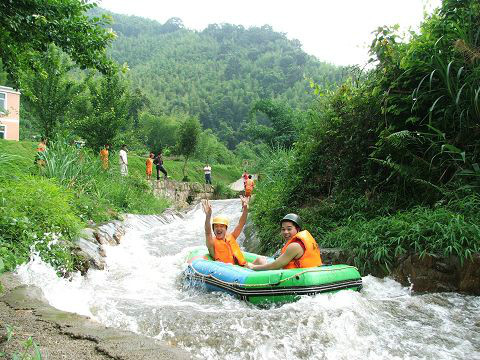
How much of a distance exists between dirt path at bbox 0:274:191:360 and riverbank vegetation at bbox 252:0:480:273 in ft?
12.2

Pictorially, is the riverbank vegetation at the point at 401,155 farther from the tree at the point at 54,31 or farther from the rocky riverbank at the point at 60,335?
the tree at the point at 54,31

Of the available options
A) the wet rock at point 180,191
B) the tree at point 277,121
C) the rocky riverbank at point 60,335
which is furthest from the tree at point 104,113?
the rocky riverbank at point 60,335

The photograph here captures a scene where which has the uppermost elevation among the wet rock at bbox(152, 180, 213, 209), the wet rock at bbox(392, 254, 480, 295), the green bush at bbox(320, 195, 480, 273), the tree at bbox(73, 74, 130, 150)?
the tree at bbox(73, 74, 130, 150)

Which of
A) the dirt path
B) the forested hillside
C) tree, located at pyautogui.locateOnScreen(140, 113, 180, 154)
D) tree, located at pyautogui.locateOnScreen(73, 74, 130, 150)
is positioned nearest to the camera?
the dirt path

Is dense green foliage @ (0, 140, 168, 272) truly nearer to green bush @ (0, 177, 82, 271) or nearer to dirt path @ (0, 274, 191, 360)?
green bush @ (0, 177, 82, 271)

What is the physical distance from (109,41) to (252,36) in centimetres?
13717

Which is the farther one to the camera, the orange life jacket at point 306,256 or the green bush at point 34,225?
the orange life jacket at point 306,256

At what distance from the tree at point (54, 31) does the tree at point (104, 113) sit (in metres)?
12.2

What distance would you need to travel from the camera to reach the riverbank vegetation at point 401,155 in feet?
18.7

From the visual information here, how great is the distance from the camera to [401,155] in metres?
7.07

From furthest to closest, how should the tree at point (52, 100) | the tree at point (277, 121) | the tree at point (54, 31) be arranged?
the tree at point (277, 121) → the tree at point (52, 100) → the tree at point (54, 31)

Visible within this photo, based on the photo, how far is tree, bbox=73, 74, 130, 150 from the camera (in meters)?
17.0

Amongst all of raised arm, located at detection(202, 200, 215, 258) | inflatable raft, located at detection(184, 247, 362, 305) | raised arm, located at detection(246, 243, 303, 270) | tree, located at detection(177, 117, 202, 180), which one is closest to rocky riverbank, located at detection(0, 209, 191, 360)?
inflatable raft, located at detection(184, 247, 362, 305)

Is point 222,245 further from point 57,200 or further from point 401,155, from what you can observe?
point 401,155
